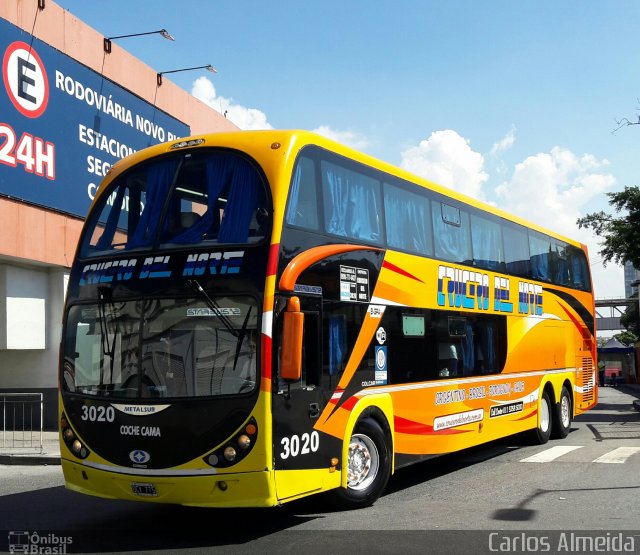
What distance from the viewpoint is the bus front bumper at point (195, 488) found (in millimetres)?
7273

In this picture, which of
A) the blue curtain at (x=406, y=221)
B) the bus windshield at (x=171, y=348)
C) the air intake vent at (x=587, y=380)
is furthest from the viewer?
the air intake vent at (x=587, y=380)

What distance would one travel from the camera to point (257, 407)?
7363 millimetres

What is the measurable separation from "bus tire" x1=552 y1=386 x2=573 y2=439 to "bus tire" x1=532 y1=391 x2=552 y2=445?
0.25m

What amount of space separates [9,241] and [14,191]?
3.44ft

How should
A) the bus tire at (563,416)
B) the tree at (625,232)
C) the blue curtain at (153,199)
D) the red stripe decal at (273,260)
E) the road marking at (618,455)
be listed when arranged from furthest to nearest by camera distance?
the tree at (625,232) < the bus tire at (563,416) < the road marking at (618,455) < the blue curtain at (153,199) < the red stripe decal at (273,260)

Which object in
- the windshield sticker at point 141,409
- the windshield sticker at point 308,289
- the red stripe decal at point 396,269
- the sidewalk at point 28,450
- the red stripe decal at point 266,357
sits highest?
the red stripe decal at point 396,269

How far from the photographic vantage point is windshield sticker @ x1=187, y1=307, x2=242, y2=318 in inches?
299

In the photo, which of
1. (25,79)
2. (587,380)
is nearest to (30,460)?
(25,79)

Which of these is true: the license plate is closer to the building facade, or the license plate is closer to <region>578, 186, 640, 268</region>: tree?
the building facade

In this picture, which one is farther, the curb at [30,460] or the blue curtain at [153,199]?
the curb at [30,460]

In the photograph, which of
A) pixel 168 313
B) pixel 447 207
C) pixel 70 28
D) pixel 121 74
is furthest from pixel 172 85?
pixel 168 313

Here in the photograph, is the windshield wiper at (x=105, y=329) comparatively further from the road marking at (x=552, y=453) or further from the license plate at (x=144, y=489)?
the road marking at (x=552, y=453)

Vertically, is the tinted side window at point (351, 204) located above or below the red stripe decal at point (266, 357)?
above

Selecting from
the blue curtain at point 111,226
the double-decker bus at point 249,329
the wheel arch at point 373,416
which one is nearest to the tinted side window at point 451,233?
the double-decker bus at point 249,329
